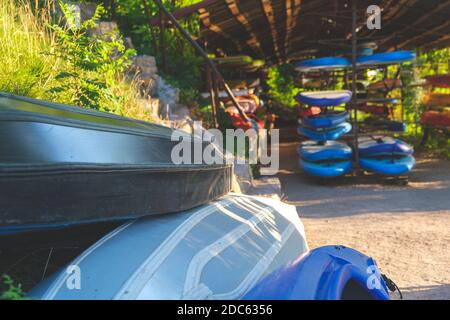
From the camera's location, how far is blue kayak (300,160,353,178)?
8695 mm

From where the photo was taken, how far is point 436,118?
11367 mm

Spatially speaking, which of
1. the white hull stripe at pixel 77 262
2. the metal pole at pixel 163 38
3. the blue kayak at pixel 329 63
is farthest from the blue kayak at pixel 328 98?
the white hull stripe at pixel 77 262

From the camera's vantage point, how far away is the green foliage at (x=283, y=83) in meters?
17.9

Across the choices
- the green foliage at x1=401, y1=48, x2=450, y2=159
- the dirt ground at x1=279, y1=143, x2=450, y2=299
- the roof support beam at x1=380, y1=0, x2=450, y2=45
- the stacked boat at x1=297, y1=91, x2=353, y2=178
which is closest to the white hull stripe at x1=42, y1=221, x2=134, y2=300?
the dirt ground at x1=279, y1=143, x2=450, y2=299

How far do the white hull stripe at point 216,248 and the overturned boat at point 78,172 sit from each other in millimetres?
315

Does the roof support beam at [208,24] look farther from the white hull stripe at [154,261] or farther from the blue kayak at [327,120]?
the white hull stripe at [154,261]

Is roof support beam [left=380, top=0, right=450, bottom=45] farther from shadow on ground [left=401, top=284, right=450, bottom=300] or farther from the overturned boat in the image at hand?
the overturned boat

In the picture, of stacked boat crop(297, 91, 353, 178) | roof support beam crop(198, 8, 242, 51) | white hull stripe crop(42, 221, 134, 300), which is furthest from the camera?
stacked boat crop(297, 91, 353, 178)

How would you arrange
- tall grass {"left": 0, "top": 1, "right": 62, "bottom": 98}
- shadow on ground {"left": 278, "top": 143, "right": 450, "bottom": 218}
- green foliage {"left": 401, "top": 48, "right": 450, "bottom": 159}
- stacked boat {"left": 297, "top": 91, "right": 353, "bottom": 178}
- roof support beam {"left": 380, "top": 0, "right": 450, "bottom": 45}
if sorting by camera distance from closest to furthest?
tall grass {"left": 0, "top": 1, "right": 62, "bottom": 98} → shadow on ground {"left": 278, "top": 143, "right": 450, "bottom": 218} → stacked boat {"left": 297, "top": 91, "right": 353, "bottom": 178} → roof support beam {"left": 380, "top": 0, "right": 450, "bottom": 45} → green foliage {"left": 401, "top": 48, "right": 450, "bottom": 159}

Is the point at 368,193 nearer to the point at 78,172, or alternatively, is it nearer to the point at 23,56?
the point at 23,56

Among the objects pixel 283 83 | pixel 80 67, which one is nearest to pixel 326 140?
pixel 80 67

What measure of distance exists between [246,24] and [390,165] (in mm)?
4132

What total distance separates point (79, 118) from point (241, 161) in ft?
11.7

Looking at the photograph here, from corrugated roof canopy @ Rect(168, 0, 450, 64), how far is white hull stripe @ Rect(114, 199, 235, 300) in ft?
19.7
